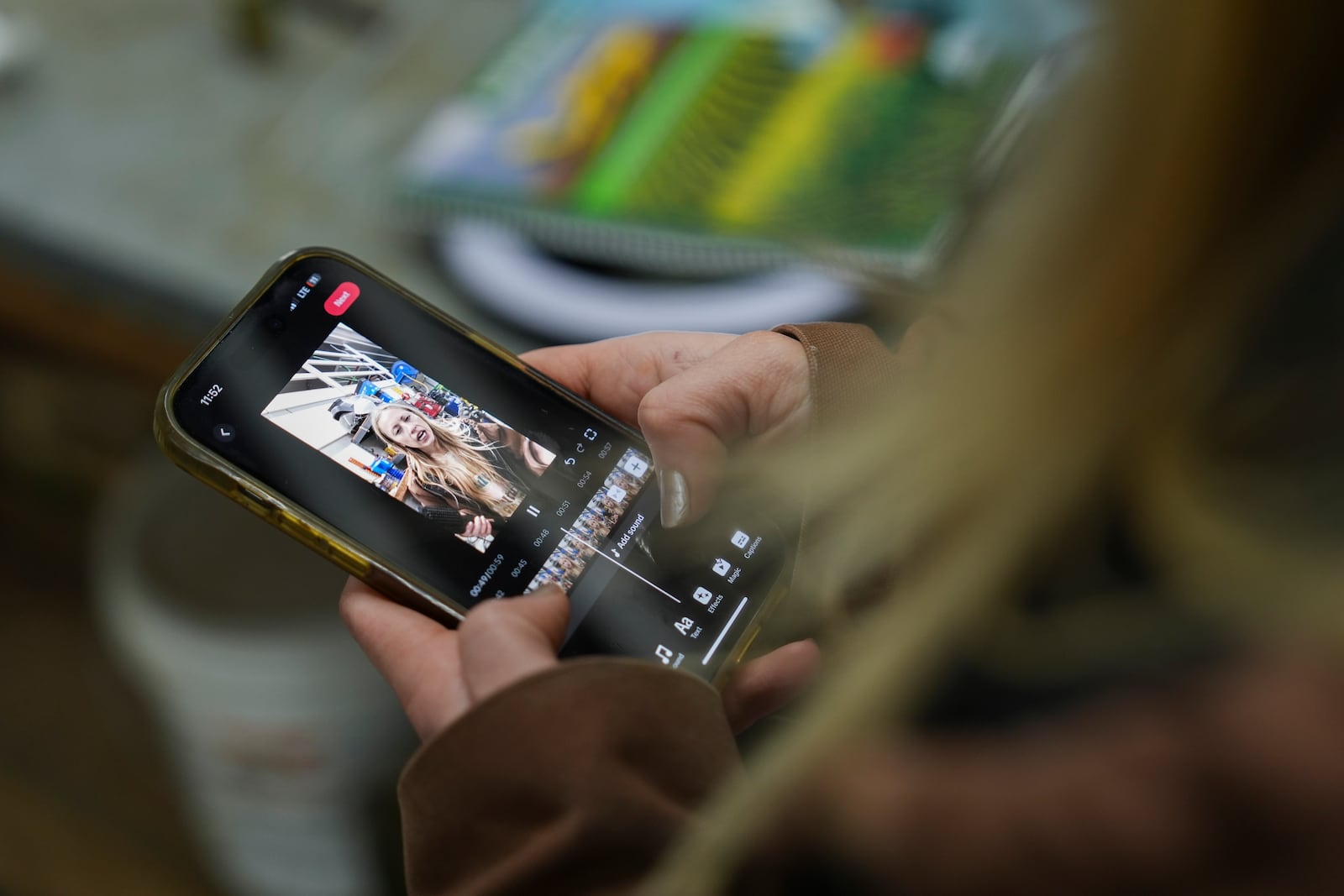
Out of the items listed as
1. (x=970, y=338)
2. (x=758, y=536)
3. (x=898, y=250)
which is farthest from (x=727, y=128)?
(x=970, y=338)

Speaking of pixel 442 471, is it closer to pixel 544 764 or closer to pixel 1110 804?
pixel 544 764

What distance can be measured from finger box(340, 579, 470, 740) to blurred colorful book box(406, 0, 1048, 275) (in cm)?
31

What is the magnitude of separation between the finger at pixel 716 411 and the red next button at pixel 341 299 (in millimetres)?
128

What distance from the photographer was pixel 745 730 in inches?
19.8

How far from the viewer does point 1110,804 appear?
0.92 feet

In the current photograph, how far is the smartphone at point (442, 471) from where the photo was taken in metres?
0.46

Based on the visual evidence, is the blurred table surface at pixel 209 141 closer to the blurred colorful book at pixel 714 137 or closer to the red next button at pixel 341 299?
the blurred colorful book at pixel 714 137

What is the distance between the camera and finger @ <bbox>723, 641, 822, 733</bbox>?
475 mm

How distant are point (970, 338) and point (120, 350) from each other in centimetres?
63

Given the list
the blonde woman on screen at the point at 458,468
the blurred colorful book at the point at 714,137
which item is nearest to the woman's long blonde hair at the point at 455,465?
the blonde woman on screen at the point at 458,468

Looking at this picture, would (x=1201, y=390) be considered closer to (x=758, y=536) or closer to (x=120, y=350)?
(x=758, y=536)

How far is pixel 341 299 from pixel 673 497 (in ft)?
0.52

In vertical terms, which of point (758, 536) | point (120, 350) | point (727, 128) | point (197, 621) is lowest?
point (197, 621)

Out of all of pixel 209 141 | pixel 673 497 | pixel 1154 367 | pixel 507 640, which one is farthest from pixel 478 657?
pixel 209 141
